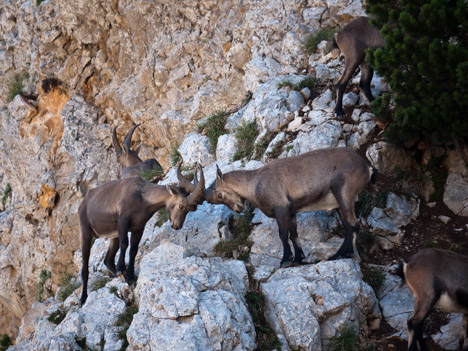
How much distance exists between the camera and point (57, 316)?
10.1m

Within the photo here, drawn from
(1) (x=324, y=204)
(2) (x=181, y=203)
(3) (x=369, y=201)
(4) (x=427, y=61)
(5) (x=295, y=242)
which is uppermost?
(4) (x=427, y=61)

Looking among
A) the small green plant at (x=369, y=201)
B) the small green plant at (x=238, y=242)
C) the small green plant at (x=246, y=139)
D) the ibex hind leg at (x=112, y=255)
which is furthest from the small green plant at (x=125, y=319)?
the small green plant at (x=246, y=139)

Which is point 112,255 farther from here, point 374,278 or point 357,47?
point 357,47

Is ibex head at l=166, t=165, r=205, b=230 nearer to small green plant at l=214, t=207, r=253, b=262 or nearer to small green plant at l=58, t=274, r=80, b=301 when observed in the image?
small green plant at l=214, t=207, r=253, b=262

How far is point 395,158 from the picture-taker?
1074cm

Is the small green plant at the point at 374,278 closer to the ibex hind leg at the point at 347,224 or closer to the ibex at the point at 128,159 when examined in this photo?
the ibex hind leg at the point at 347,224

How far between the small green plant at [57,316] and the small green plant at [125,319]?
1.92m

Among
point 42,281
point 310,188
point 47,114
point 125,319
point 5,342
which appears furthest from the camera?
point 47,114

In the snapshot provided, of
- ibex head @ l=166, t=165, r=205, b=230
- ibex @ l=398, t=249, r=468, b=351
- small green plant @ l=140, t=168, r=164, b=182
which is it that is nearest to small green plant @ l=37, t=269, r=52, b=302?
small green plant @ l=140, t=168, r=164, b=182

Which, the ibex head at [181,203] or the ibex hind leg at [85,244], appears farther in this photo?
the ibex hind leg at [85,244]

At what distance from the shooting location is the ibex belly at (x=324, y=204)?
360 inches

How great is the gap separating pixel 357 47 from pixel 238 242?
4484 millimetres

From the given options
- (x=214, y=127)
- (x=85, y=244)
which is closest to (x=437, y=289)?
(x=85, y=244)

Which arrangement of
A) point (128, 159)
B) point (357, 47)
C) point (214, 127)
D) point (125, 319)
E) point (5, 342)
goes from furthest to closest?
point (5, 342)
point (128, 159)
point (214, 127)
point (357, 47)
point (125, 319)
